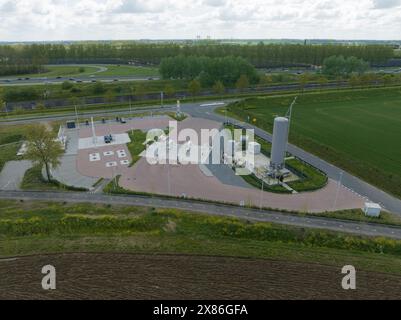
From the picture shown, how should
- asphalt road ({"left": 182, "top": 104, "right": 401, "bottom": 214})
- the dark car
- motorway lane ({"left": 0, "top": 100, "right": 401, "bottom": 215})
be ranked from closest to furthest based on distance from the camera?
1. asphalt road ({"left": 182, "top": 104, "right": 401, "bottom": 214})
2. motorway lane ({"left": 0, "top": 100, "right": 401, "bottom": 215})
3. the dark car

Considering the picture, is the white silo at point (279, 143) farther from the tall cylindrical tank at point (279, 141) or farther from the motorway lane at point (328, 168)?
the motorway lane at point (328, 168)

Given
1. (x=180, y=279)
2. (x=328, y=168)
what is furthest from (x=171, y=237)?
(x=328, y=168)

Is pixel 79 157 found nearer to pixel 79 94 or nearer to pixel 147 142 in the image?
pixel 147 142

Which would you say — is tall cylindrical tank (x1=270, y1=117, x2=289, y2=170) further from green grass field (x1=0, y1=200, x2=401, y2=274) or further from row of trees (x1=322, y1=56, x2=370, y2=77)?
row of trees (x1=322, y1=56, x2=370, y2=77)

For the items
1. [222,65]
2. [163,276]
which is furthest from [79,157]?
[222,65]

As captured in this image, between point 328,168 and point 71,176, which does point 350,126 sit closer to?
point 328,168

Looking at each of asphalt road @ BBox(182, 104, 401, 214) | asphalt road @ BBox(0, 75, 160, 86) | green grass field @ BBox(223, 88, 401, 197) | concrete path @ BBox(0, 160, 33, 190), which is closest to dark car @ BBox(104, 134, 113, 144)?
concrete path @ BBox(0, 160, 33, 190)
